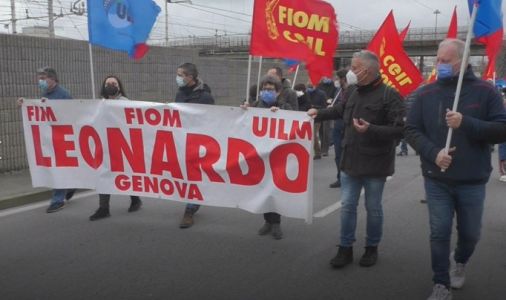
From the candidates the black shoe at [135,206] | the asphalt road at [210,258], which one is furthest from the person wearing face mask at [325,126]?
the black shoe at [135,206]

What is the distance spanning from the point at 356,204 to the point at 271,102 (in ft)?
4.85

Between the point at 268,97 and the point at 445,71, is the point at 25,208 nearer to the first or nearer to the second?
the point at 268,97

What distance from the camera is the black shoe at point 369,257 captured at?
4.41 m

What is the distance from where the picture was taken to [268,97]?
5227 mm

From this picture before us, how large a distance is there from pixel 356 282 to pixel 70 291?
2157mm

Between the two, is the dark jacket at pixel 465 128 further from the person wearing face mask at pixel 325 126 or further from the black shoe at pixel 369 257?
the person wearing face mask at pixel 325 126

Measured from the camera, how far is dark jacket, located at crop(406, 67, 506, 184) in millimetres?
3312

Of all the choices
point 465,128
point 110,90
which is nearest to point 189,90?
point 110,90

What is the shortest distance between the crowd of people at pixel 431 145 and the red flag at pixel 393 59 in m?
→ 2.33

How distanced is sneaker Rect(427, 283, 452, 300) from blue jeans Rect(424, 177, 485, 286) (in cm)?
3

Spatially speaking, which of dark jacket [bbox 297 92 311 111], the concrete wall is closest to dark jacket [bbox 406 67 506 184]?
dark jacket [bbox 297 92 311 111]

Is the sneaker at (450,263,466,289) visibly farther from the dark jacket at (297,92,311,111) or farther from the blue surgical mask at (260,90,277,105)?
the dark jacket at (297,92,311,111)

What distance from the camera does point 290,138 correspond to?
182 inches

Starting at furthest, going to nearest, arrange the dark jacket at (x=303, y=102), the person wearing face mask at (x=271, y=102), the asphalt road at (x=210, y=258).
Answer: the dark jacket at (x=303, y=102) → the person wearing face mask at (x=271, y=102) → the asphalt road at (x=210, y=258)
